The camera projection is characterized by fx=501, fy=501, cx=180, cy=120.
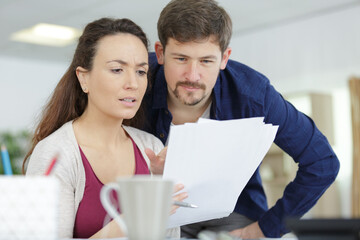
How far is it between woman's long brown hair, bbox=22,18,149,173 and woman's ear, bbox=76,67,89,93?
2 cm

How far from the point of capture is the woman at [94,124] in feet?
4.41

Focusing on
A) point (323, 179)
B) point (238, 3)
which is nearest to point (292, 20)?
point (238, 3)

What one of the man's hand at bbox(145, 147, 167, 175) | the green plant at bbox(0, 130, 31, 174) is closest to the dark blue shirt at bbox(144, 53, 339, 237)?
the man's hand at bbox(145, 147, 167, 175)

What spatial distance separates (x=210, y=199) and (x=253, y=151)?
16cm

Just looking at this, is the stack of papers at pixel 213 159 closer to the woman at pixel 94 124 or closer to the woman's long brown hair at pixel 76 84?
the woman at pixel 94 124

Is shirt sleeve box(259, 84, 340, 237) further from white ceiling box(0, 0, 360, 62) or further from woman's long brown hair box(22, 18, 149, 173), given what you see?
white ceiling box(0, 0, 360, 62)

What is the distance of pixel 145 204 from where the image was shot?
734 mm

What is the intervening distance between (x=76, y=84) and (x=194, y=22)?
1.42ft

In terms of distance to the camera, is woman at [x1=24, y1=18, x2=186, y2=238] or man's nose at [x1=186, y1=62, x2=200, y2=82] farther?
man's nose at [x1=186, y1=62, x2=200, y2=82]

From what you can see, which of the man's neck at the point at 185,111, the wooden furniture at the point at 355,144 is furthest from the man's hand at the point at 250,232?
the wooden furniture at the point at 355,144

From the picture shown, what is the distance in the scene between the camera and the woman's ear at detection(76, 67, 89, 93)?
1533 mm

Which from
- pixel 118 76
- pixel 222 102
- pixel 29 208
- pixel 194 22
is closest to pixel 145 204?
pixel 29 208

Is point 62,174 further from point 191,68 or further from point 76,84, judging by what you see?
point 191,68

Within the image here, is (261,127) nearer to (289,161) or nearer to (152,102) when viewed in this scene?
(152,102)
